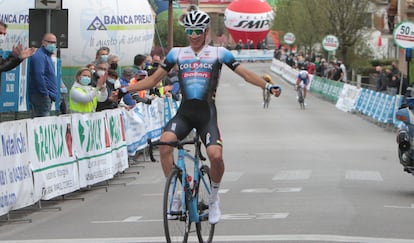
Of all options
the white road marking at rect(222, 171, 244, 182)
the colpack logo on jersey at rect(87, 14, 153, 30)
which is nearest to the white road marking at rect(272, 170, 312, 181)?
the white road marking at rect(222, 171, 244, 182)

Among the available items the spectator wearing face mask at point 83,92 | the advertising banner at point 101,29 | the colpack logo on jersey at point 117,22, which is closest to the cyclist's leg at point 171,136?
the spectator wearing face mask at point 83,92

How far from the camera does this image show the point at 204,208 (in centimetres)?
998

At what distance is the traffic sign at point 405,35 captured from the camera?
99.7 ft

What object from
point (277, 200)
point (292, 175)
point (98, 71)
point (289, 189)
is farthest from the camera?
point (98, 71)

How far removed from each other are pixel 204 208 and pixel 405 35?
70.9ft

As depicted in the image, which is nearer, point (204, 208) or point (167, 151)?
point (167, 151)

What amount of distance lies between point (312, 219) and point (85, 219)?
276 centimetres

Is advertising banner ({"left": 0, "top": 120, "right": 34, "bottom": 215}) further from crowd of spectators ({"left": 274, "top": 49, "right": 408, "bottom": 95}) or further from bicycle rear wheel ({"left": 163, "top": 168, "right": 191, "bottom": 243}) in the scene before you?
crowd of spectators ({"left": 274, "top": 49, "right": 408, "bottom": 95})

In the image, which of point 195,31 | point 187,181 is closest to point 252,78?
point 195,31

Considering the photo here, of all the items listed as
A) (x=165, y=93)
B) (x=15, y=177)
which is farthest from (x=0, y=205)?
(x=165, y=93)

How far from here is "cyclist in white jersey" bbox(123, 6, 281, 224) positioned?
9820 millimetres

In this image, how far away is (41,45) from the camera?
691 inches

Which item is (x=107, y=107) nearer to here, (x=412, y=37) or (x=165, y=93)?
(x=165, y=93)

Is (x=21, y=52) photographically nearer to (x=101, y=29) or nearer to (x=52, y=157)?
(x=52, y=157)
